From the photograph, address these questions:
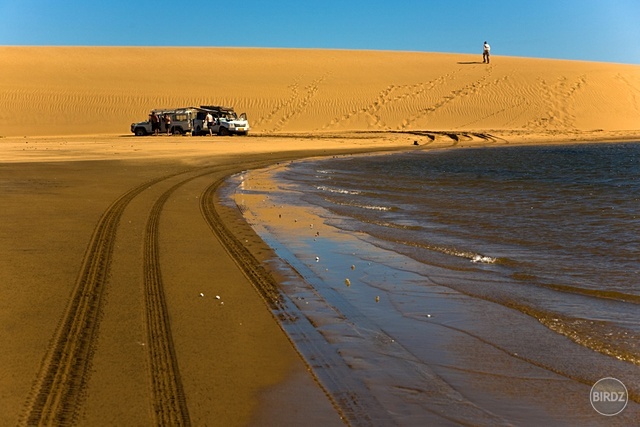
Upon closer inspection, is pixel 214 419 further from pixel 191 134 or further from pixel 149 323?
pixel 191 134

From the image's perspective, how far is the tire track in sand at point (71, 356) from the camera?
→ 170 inches

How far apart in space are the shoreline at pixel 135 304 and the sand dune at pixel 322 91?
1667 inches

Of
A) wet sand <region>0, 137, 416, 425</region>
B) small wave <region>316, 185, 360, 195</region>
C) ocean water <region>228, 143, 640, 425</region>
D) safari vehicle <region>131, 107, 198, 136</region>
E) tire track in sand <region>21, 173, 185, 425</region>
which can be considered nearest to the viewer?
tire track in sand <region>21, 173, 185, 425</region>

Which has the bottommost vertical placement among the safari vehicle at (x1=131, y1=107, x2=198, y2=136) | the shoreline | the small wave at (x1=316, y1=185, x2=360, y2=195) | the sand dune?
the small wave at (x1=316, y1=185, x2=360, y2=195)

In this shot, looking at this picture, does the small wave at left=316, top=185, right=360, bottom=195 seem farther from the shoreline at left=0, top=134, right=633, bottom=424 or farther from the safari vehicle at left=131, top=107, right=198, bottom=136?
the safari vehicle at left=131, top=107, right=198, bottom=136

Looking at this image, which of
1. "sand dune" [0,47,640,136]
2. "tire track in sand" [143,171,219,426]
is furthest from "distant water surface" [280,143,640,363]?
"sand dune" [0,47,640,136]

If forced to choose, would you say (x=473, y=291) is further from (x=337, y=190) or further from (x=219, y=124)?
(x=219, y=124)

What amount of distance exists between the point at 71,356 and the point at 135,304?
1.50 m

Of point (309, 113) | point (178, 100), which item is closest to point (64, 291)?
point (309, 113)

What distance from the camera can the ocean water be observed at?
4980mm

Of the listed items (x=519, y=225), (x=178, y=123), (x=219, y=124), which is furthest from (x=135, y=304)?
(x=178, y=123)

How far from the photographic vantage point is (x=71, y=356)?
5246 mm

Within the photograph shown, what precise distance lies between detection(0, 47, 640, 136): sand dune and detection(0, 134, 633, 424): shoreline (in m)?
42.3

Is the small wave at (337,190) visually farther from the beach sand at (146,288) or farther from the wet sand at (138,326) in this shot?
the wet sand at (138,326)
